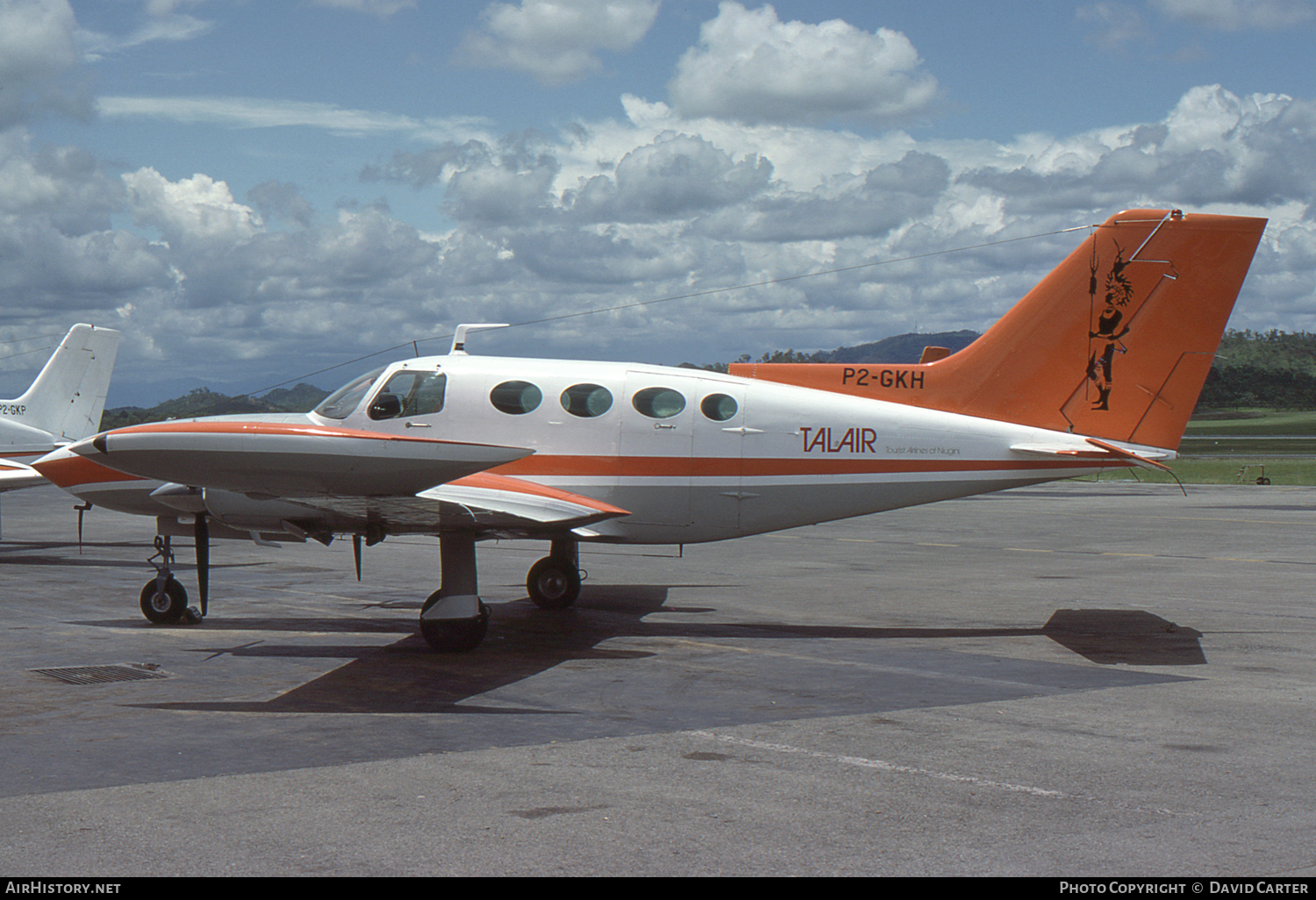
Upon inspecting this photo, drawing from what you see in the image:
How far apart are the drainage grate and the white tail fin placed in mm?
18453

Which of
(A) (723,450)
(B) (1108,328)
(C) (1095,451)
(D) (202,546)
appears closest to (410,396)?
(D) (202,546)

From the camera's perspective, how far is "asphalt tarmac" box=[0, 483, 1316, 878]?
219 inches

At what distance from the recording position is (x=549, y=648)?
11.8 m

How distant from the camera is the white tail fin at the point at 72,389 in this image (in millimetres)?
27094

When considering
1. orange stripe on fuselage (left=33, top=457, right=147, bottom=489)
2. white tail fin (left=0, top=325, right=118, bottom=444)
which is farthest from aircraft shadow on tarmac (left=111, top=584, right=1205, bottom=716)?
white tail fin (left=0, top=325, right=118, bottom=444)

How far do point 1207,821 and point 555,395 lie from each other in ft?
28.6

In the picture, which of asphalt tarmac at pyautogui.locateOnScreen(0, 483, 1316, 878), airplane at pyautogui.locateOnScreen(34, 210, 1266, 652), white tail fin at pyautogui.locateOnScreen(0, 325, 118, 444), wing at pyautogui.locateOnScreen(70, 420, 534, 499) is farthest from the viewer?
white tail fin at pyautogui.locateOnScreen(0, 325, 118, 444)

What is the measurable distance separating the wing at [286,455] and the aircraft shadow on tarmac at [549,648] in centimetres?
189

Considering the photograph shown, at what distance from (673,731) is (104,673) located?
5.72 metres

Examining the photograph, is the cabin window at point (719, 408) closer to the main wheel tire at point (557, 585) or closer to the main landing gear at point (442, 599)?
the main wheel tire at point (557, 585)

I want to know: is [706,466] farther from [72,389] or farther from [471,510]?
[72,389]

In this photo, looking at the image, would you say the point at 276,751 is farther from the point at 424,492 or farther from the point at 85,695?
the point at 424,492

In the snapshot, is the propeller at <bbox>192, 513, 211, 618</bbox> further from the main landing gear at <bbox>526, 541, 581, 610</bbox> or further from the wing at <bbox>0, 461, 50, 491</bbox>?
the wing at <bbox>0, 461, 50, 491</bbox>
